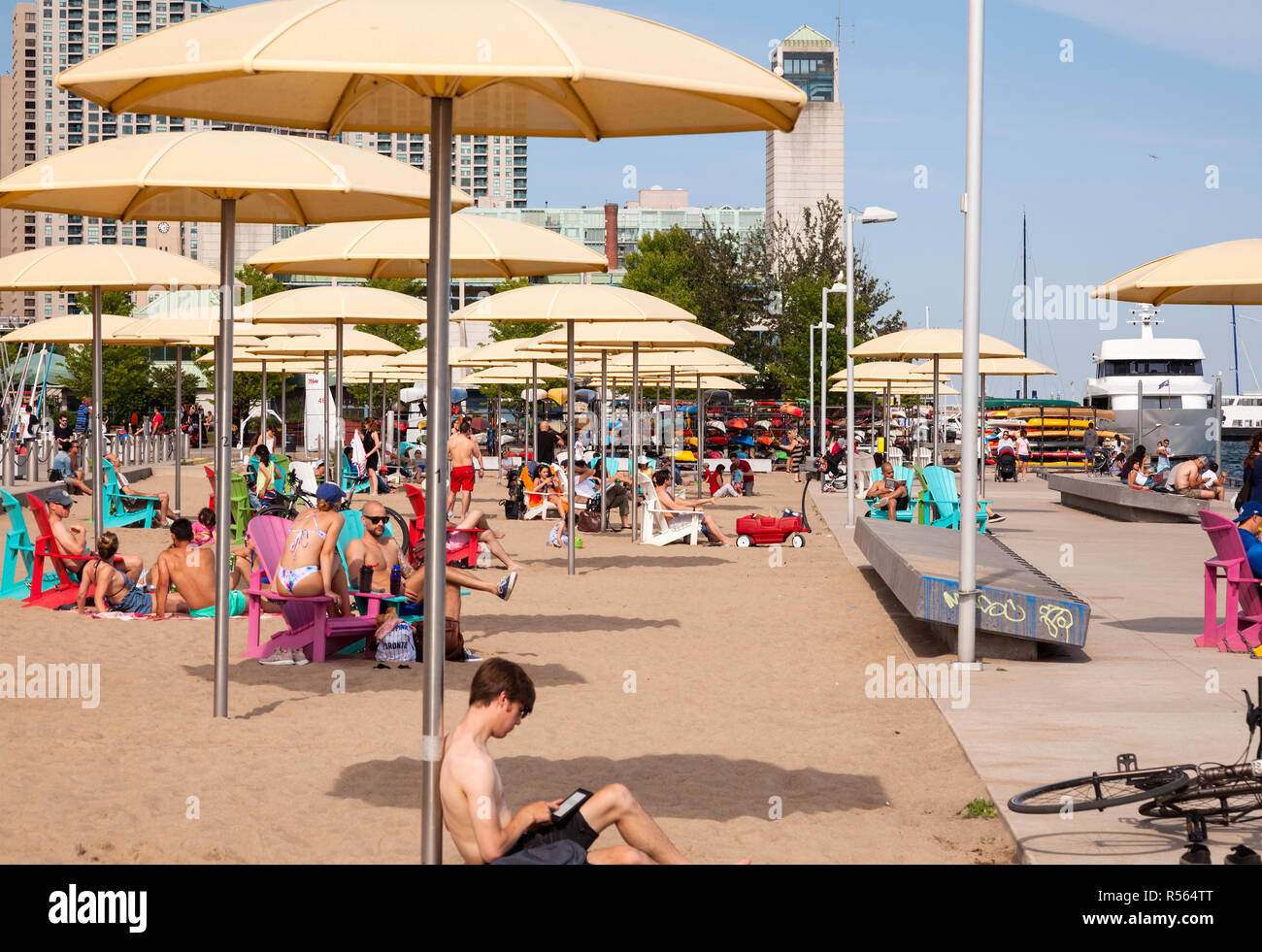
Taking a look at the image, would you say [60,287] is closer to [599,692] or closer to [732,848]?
[599,692]

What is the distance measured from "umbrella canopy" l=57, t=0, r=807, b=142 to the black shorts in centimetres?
237

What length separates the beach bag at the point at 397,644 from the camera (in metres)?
10.5

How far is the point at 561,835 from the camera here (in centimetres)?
486

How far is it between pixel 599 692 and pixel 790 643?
262cm

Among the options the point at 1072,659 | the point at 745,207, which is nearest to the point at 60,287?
the point at 1072,659

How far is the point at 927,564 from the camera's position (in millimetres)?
11188

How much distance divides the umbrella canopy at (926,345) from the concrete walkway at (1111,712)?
6079 millimetres

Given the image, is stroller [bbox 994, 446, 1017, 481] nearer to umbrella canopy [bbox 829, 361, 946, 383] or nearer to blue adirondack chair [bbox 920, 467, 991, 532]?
umbrella canopy [bbox 829, 361, 946, 383]

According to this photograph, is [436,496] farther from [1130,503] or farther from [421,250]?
[1130,503]

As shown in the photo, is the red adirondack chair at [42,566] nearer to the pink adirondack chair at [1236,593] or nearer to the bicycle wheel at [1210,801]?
the pink adirondack chair at [1236,593]
